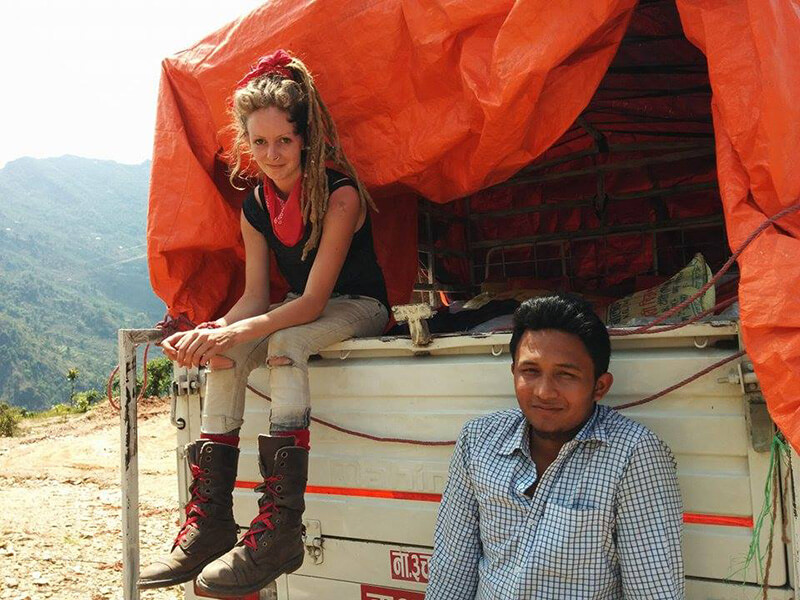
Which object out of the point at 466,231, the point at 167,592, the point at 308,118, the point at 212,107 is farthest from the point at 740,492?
the point at 167,592

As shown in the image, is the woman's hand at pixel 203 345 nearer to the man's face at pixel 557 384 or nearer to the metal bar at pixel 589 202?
the man's face at pixel 557 384

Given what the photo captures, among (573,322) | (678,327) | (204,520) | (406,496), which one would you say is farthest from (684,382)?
(204,520)

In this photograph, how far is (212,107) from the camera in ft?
8.48

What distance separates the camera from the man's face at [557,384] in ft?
5.92

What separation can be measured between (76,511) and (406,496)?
4722 millimetres

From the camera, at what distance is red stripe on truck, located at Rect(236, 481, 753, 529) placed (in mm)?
1807

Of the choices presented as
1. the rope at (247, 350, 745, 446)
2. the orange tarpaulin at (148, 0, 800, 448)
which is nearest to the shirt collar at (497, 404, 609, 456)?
the rope at (247, 350, 745, 446)

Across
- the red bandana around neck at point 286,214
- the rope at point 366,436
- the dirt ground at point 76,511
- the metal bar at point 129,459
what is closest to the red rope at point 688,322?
the rope at point 366,436

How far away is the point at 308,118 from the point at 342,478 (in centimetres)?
118

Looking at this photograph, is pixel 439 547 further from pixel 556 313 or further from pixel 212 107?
pixel 212 107

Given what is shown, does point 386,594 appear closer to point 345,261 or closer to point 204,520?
point 204,520

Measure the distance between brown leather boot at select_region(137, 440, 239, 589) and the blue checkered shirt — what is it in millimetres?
777

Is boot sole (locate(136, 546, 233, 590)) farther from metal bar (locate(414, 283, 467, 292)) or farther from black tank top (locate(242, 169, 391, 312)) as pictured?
metal bar (locate(414, 283, 467, 292))

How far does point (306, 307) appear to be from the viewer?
2279 millimetres
